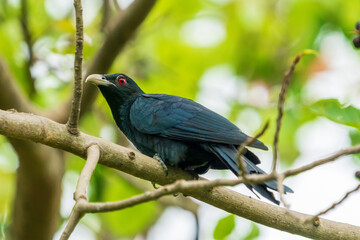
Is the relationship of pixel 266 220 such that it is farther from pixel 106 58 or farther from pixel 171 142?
pixel 106 58

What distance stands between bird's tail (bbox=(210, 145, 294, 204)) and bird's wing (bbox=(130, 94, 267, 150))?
0.09 meters

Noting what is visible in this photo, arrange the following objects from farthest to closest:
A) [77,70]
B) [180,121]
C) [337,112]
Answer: [180,121] → [337,112] → [77,70]

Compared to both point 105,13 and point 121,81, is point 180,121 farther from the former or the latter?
point 105,13

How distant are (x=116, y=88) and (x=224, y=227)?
1.98 meters

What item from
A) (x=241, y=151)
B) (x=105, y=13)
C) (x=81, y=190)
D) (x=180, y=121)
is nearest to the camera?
(x=241, y=151)

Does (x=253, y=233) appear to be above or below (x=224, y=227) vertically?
below

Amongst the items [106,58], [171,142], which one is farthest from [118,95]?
[171,142]

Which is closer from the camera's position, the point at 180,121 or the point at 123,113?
the point at 180,121

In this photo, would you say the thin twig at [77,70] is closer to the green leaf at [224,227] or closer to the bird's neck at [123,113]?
the green leaf at [224,227]

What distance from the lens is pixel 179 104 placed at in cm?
535

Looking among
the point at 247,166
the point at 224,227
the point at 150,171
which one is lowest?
the point at 224,227

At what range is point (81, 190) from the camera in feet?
10.3

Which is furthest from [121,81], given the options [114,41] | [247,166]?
[247,166]

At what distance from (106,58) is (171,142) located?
143 cm
